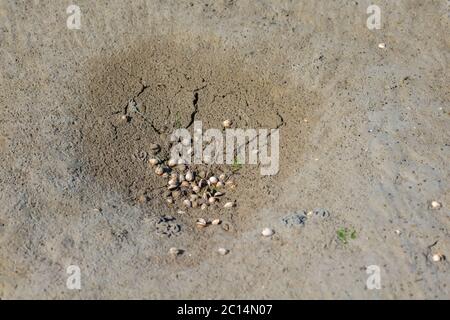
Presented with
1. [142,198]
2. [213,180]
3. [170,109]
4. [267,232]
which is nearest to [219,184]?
[213,180]

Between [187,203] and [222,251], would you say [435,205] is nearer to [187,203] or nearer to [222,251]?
[222,251]

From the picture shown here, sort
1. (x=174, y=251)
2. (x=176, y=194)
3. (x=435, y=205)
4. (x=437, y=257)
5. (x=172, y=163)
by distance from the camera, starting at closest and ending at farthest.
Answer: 1. (x=437, y=257)
2. (x=174, y=251)
3. (x=435, y=205)
4. (x=176, y=194)
5. (x=172, y=163)

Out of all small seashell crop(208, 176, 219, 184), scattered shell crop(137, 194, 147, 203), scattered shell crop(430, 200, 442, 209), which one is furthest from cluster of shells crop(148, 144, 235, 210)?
scattered shell crop(430, 200, 442, 209)

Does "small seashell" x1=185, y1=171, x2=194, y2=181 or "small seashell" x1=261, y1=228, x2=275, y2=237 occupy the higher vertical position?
"small seashell" x1=185, y1=171, x2=194, y2=181

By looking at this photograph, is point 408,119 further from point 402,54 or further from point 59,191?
point 59,191

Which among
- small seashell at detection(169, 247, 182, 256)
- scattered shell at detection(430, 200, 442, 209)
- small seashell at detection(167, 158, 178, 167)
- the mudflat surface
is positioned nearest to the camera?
the mudflat surface

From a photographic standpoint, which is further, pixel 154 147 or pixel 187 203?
pixel 154 147

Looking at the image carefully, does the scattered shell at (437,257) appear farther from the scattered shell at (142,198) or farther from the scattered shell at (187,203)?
the scattered shell at (142,198)

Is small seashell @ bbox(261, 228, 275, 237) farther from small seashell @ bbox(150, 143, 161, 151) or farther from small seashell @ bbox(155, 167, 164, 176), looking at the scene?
small seashell @ bbox(150, 143, 161, 151)
